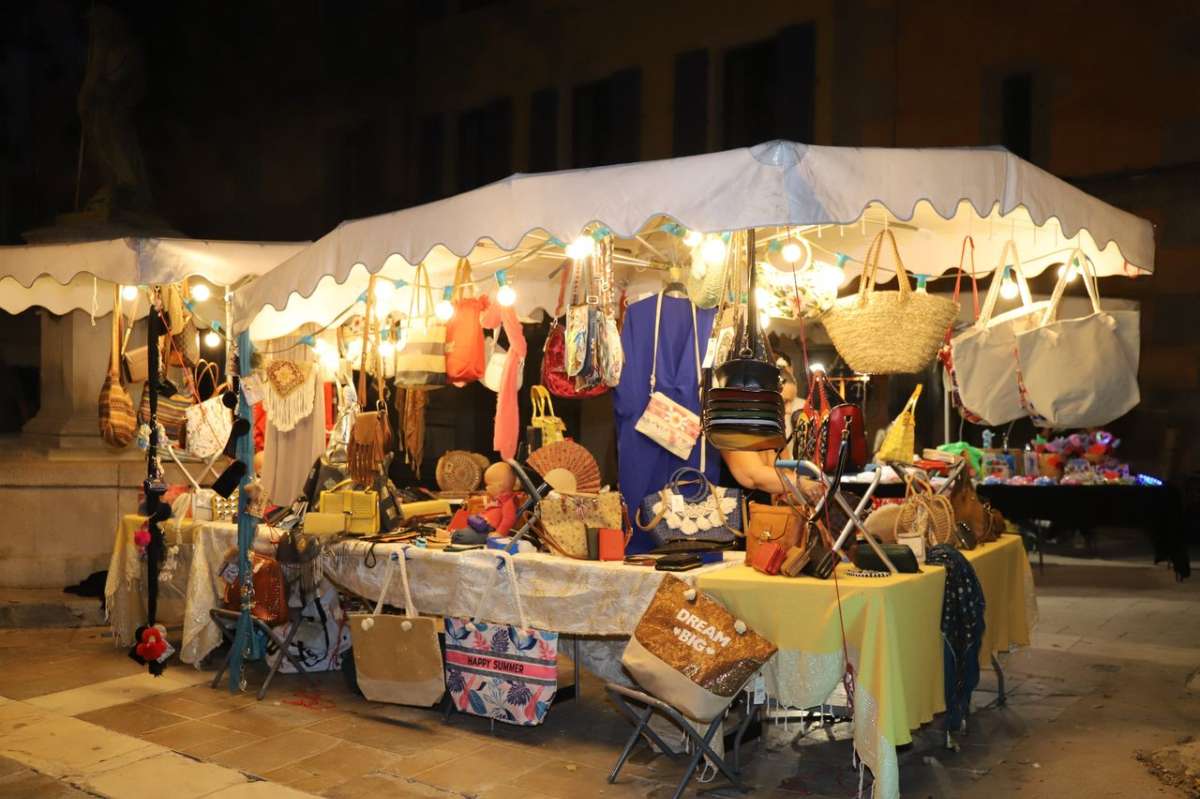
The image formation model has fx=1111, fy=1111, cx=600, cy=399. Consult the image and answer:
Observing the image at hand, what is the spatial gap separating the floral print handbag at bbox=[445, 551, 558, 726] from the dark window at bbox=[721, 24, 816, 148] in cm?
1164

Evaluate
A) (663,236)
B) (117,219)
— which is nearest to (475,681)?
(663,236)

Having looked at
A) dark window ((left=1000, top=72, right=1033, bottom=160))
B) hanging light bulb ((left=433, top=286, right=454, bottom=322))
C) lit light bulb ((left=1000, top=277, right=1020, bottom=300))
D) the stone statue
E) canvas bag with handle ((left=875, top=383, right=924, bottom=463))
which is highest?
dark window ((left=1000, top=72, right=1033, bottom=160))

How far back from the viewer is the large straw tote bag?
5.49 meters

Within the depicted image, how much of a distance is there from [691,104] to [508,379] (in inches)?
454

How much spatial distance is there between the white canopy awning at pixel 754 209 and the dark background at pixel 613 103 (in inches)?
293

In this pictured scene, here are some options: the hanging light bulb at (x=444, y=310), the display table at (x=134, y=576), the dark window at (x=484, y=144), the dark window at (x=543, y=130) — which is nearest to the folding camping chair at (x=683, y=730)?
the hanging light bulb at (x=444, y=310)

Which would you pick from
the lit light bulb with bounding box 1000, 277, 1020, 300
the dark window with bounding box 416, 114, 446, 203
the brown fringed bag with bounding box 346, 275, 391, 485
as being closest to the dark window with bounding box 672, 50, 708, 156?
the dark window with bounding box 416, 114, 446, 203

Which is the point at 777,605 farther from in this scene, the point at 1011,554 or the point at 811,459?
the point at 1011,554

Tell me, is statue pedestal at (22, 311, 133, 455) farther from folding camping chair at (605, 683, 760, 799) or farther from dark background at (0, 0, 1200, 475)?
folding camping chair at (605, 683, 760, 799)

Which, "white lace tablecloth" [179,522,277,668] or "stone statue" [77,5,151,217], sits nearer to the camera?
"white lace tablecloth" [179,522,277,668]

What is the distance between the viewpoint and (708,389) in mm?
5305

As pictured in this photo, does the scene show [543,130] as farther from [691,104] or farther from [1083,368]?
[1083,368]

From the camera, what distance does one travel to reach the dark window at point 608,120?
18422mm

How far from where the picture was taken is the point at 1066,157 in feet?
49.3
